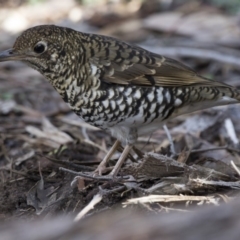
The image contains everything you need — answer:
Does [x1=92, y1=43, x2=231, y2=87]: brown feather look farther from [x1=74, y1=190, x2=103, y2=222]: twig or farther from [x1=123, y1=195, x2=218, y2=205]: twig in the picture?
[x1=123, y1=195, x2=218, y2=205]: twig

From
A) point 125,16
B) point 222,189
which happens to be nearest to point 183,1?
point 125,16

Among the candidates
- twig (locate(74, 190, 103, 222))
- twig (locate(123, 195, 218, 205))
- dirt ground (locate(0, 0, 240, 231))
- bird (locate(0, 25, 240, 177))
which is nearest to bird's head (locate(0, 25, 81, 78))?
bird (locate(0, 25, 240, 177))

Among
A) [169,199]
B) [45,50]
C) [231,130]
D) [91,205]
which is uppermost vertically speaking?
[45,50]

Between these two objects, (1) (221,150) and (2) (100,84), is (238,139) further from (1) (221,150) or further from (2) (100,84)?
(2) (100,84)

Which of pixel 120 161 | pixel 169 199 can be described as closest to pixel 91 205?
Result: pixel 169 199

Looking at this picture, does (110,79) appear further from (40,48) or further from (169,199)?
(169,199)

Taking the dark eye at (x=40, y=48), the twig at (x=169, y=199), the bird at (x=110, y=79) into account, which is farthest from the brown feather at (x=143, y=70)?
the twig at (x=169, y=199)

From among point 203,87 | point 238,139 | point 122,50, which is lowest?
point 238,139
